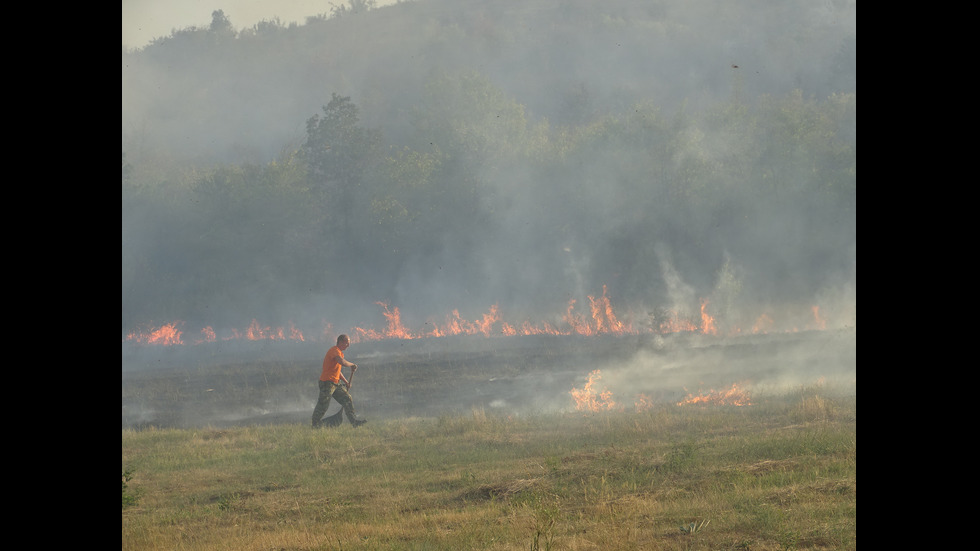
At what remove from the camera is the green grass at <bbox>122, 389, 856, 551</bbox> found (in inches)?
337

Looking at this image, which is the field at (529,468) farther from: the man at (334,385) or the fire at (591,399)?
the man at (334,385)

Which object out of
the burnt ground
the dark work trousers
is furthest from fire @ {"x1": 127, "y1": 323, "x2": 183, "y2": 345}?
the dark work trousers

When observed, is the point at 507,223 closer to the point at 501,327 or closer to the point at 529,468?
the point at 501,327

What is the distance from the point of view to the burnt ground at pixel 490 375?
23906 mm

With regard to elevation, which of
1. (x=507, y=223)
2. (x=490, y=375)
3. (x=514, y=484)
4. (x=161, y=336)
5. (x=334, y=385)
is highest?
(x=507, y=223)

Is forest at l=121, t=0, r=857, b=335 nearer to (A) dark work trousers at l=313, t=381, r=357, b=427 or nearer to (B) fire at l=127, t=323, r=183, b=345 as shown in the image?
(B) fire at l=127, t=323, r=183, b=345

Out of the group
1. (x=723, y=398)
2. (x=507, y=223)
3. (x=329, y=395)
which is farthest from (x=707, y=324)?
(x=329, y=395)

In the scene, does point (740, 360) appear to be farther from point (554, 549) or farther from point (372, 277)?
point (372, 277)

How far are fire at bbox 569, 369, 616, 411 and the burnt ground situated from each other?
0.31 metres

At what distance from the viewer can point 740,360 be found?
2900 centimetres

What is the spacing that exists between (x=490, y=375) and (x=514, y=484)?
19484 millimetres

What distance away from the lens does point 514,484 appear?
10.8 meters

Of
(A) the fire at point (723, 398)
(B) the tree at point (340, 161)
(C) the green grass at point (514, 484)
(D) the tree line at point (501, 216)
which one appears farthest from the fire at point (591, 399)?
(B) the tree at point (340, 161)

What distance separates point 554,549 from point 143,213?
55.2 metres
